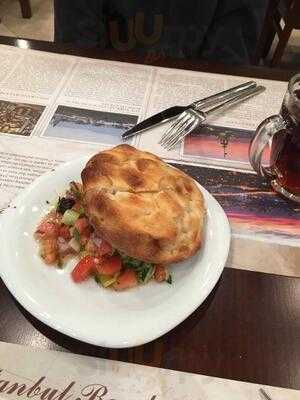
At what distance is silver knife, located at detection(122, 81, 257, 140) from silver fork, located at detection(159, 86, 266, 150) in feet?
0.03

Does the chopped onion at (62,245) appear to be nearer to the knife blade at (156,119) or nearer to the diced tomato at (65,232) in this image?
the diced tomato at (65,232)

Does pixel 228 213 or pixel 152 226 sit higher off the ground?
pixel 152 226

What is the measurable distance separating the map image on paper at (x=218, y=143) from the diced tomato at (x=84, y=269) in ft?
1.15

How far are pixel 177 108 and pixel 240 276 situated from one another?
1.41ft

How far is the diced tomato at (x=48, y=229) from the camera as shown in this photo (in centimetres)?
62

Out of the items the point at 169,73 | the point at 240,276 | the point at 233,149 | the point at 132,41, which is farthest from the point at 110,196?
the point at 132,41

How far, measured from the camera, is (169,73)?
104 centimetres

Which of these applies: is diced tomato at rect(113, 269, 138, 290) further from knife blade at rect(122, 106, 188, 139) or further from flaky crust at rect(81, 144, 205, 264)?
knife blade at rect(122, 106, 188, 139)

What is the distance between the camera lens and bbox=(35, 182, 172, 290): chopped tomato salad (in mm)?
573

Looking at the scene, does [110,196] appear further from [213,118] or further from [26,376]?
[213,118]

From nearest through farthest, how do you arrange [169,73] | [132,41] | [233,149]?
1. [233,149]
2. [169,73]
3. [132,41]

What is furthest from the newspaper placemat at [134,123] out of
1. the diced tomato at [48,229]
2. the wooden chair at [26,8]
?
the wooden chair at [26,8]

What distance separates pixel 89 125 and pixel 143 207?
15.0 inches

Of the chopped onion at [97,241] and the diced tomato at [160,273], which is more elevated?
the chopped onion at [97,241]
